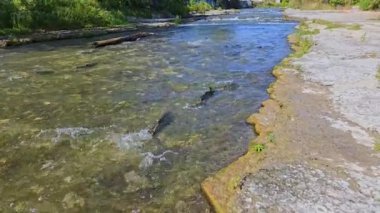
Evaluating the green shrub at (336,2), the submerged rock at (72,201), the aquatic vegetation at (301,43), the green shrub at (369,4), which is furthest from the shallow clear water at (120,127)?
the green shrub at (336,2)

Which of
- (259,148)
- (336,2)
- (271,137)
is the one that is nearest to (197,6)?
(336,2)

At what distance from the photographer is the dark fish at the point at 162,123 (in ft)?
30.8

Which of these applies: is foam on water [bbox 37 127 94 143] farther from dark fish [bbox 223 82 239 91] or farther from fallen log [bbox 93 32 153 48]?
fallen log [bbox 93 32 153 48]

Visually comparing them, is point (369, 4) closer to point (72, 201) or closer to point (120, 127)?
point (120, 127)

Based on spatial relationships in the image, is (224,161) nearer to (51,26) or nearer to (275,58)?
(275,58)

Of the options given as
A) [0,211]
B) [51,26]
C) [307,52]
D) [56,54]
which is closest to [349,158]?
[0,211]

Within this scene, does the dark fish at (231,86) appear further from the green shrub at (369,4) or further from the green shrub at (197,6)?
the green shrub at (197,6)

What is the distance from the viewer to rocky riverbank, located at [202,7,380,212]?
5.86 metres

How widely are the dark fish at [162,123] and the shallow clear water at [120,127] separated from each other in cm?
16

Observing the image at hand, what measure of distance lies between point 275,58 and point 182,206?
1343 centimetres

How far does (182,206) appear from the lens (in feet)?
20.7

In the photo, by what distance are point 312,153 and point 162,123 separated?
155 inches

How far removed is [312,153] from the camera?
24.3ft

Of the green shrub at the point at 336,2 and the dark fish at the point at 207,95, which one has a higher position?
the green shrub at the point at 336,2
